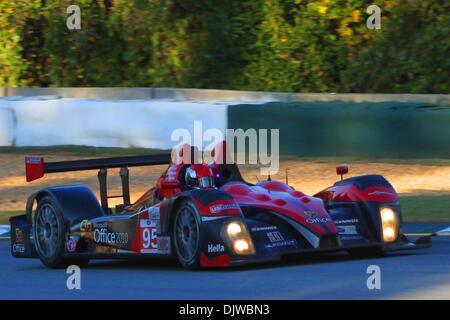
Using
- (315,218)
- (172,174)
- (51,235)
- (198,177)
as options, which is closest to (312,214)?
(315,218)

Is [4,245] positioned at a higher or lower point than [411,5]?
lower

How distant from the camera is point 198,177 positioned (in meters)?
9.51

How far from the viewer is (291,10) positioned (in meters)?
25.7

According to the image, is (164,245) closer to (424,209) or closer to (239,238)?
(239,238)

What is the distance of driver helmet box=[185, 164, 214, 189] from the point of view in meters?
9.50

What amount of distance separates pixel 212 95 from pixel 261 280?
13.3 m

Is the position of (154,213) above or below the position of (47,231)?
above

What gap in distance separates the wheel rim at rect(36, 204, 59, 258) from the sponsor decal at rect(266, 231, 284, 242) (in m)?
2.28

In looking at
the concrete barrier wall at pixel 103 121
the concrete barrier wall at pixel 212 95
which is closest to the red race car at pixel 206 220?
the concrete barrier wall at pixel 103 121

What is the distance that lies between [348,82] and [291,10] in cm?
249

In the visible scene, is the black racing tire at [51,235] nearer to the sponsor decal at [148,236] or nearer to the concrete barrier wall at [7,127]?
the sponsor decal at [148,236]

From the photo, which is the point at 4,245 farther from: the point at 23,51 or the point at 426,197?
the point at 23,51

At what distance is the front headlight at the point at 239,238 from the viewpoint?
8.62m
